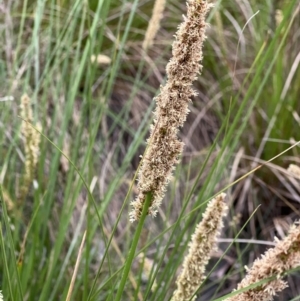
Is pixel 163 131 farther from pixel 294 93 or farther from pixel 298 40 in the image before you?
pixel 298 40

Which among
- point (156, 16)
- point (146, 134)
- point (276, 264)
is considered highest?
point (156, 16)

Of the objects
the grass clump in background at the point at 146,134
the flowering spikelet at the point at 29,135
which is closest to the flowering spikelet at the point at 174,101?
the flowering spikelet at the point at 29,135

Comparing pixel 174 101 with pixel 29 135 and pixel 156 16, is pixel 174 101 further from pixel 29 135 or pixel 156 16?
pixel 156 16

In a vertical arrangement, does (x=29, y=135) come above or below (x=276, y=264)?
below

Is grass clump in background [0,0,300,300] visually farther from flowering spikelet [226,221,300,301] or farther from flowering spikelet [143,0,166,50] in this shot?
flowering spikelet [226,221,300,301]

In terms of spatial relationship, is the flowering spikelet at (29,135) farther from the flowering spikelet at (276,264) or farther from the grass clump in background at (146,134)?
the flowering spikelet at (276,264)

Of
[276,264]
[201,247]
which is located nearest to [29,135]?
[201,247]
